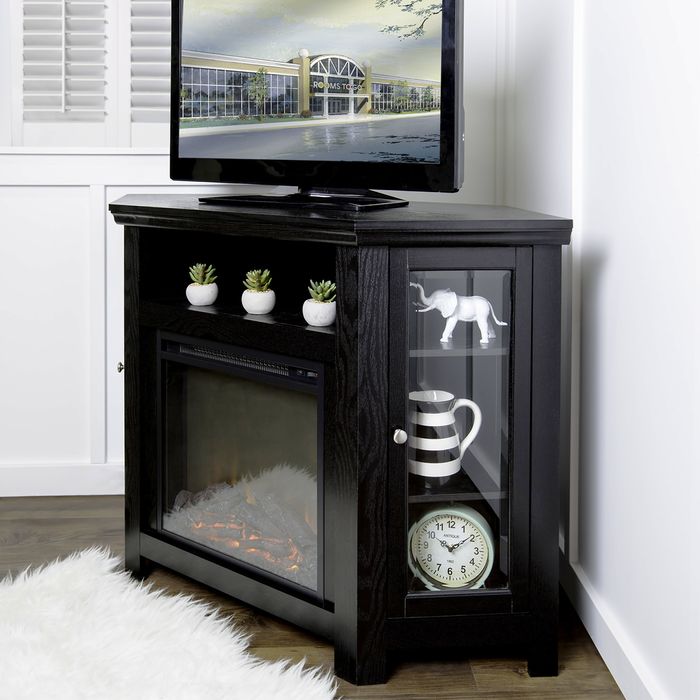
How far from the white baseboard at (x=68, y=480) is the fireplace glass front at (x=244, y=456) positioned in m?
0.73

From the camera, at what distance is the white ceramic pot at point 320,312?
182cm

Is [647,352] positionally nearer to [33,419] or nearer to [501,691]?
[501,691]

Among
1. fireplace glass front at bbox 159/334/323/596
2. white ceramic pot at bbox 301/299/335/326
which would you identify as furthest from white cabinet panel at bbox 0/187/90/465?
white ceramic pot at bbox 301/299/335/326

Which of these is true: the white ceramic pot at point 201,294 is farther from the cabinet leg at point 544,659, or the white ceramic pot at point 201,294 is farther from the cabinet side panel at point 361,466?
the cabinet leg at point 544,659

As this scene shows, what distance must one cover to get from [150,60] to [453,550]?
5.93ft

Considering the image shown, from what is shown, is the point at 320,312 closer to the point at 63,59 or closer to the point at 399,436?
the point at 399,436

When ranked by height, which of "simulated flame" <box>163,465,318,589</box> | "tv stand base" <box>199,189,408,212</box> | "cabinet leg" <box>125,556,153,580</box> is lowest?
"cabinet leg" <box>125,556,153,580</box>

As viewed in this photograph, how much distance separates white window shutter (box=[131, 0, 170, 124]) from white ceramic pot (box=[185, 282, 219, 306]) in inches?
37.1

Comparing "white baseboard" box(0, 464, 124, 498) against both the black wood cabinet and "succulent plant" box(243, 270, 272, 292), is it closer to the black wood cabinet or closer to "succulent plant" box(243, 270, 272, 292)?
the black wood cabinet

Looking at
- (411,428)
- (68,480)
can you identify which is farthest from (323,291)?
(68,480)

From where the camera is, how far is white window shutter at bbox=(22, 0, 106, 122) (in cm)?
276

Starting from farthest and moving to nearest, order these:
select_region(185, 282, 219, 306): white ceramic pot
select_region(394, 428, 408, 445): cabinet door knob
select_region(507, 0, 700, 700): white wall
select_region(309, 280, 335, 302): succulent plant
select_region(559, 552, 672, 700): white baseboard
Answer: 1. select_region(185, 282, 219, 306): white ceramic pot
2. select_region(309, 280, 335, 302): succulent plant
3. select_region(394, 428, 408, 445): cabinet door knob
4. select_region(559, 552, 672, 700): white baseboard
5. select_region(507, 0, 700, 700): white wall

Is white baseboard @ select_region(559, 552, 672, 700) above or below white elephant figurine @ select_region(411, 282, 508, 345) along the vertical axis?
below

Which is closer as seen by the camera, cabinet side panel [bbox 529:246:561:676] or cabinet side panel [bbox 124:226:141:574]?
cabinet side panel [bbox 529:246:561:676]
